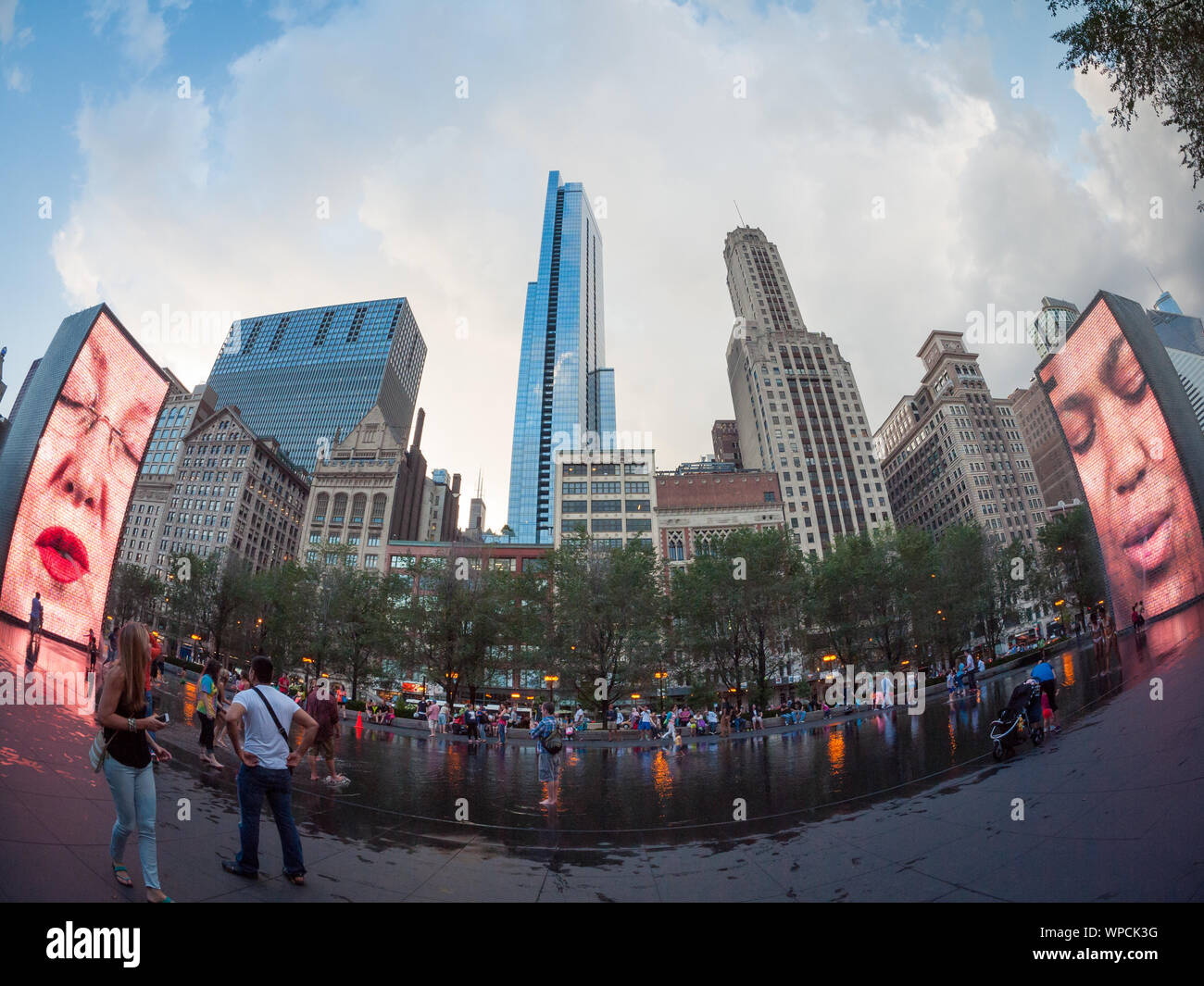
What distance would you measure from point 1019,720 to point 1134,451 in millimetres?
16566

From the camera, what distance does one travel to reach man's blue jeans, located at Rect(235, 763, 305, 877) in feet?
14.6

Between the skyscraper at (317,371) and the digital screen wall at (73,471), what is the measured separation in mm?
129923

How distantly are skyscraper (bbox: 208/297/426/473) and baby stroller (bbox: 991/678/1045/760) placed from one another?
14754cm

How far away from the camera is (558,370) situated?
533ft

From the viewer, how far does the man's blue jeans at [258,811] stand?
445 centimetres

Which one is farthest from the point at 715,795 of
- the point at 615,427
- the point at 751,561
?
the point at 615,427

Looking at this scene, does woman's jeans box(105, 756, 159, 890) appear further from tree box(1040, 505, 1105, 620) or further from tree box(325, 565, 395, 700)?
tree box(1040, 505, 1105, 620)

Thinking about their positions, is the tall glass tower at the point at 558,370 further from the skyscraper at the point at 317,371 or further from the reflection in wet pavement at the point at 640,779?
the reflection in wet pavement at the point at 640,779

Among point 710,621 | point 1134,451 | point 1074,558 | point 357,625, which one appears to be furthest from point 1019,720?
point 1074,558

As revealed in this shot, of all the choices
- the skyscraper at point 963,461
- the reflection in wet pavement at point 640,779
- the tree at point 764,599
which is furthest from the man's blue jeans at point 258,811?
the skyscraper at point 963,461

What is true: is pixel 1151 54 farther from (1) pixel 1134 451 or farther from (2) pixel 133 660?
(2) pixel 133 660
